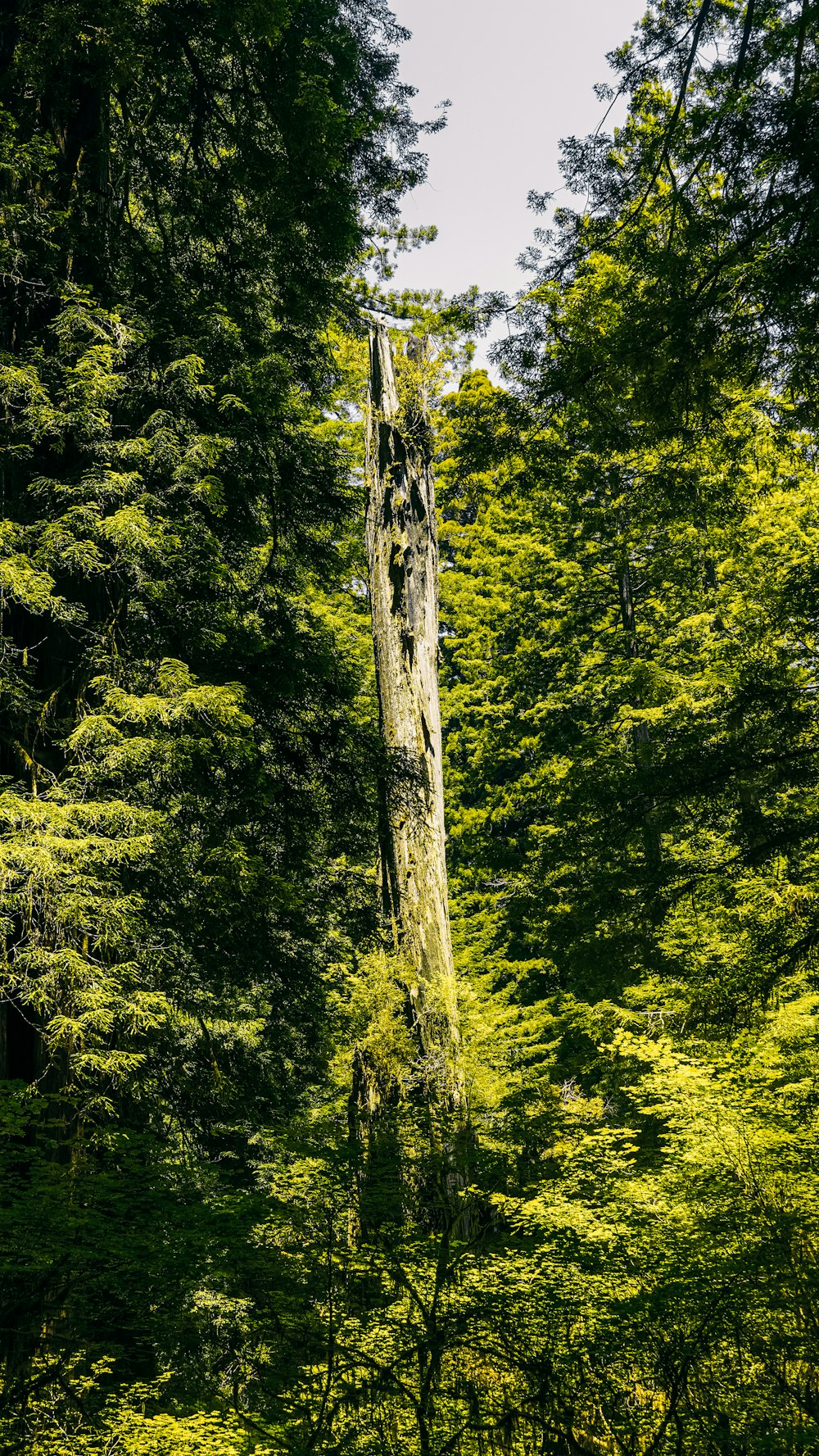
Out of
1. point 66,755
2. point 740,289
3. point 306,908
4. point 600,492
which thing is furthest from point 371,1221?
point 600,492

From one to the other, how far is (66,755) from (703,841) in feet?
24.5

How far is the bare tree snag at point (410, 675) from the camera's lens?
25.1 ft

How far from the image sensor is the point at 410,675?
29.2 feet

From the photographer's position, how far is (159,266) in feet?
22.9

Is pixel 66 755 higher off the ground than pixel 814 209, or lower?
lower

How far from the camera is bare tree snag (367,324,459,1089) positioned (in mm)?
7656

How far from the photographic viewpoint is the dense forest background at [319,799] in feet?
12.5

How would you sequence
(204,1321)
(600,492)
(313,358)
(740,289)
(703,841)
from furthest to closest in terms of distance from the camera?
1. (600,492)
2. (703,841)
3. (313,358)
4. (204,1321)
5. (740,289)

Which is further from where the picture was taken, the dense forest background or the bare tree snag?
the bare tree snag

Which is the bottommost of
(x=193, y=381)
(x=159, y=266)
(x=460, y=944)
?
(x=460, y=944)

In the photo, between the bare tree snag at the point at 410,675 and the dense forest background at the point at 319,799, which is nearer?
the dense forest background at the point at 319,799

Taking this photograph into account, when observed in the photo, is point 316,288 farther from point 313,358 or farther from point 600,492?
point 600,492

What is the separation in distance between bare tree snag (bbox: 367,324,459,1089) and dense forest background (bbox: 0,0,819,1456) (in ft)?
0.52

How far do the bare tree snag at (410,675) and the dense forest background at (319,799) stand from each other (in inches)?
6.3
